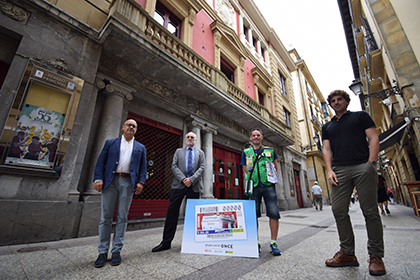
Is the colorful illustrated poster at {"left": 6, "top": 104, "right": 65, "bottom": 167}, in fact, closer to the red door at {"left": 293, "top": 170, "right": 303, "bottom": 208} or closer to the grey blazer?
the grey blazer

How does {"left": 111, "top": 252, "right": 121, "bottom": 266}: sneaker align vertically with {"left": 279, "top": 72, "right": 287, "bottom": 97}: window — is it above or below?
below

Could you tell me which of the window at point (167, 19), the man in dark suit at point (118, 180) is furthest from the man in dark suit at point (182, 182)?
the window at point (167, 19)

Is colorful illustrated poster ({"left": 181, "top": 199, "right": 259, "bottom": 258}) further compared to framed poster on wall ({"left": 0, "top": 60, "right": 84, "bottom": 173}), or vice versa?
framed poster on wall ({"left": 0, "top": 60, "right": 84, "bottom": 173})

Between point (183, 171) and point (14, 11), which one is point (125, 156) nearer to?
point (183, 171)

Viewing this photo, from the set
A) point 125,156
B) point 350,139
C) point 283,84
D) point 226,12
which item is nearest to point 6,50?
point 125,156

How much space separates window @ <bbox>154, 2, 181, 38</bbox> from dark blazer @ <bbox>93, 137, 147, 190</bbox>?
6815 millimetres

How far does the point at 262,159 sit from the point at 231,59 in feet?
30.2

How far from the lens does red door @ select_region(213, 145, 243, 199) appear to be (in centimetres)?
838

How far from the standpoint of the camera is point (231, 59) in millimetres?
10672

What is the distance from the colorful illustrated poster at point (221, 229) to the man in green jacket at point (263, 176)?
1.03 ft

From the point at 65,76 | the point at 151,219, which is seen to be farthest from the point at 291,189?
the point at 65,76

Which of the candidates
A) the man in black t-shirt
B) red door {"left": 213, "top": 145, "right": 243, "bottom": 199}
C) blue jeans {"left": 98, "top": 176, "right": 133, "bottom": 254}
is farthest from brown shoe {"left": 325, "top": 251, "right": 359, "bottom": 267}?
red door {"left": 213, "top": 145, "right": 243, "bottom": 199}

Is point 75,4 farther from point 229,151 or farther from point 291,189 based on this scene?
point 291,189

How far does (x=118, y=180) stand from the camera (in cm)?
254
